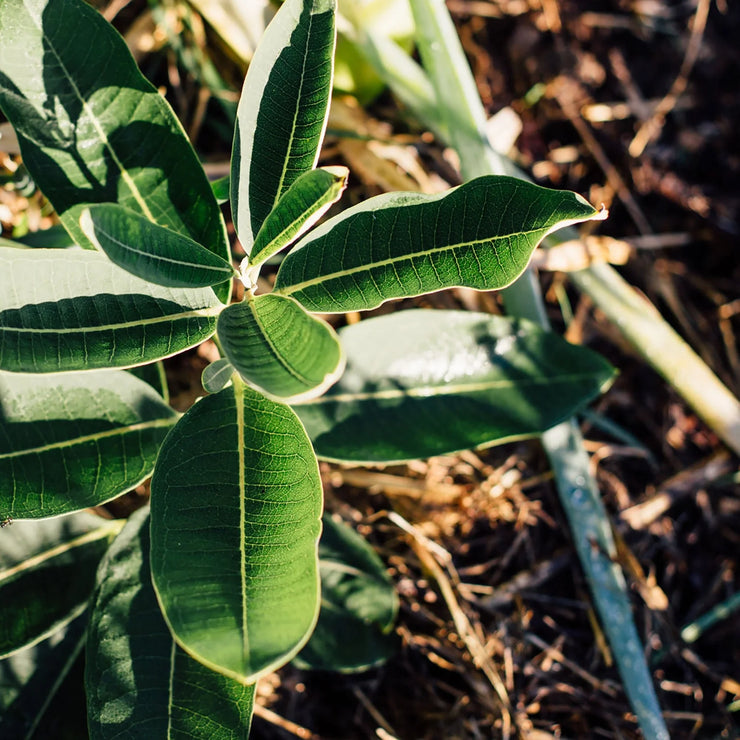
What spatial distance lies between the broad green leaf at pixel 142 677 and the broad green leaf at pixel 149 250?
401 mm

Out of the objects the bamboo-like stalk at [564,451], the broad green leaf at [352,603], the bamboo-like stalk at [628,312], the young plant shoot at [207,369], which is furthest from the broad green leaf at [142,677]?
the bamboo-like stalk at [628,312]

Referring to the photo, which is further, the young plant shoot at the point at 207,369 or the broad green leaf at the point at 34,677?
the broad green leaf at the point at 34,677

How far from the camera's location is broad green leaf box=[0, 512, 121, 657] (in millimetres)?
862

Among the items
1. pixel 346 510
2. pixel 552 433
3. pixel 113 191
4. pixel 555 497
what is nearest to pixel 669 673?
pixel 555 497

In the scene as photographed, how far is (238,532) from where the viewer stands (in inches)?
26.9

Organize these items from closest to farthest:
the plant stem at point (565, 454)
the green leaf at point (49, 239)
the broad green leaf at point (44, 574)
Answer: the broad green leaf at point (44, 574) → the green leaf at point (49, 239) → the plant stem at point (565, 454)

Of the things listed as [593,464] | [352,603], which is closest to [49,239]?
[352,603]

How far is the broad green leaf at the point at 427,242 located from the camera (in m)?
0.64

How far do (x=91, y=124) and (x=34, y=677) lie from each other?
0.76m

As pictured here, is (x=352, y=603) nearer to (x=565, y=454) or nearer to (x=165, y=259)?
(x=565, y=454)

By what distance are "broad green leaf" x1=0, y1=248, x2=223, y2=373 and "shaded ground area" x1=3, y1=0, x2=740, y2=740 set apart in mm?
543

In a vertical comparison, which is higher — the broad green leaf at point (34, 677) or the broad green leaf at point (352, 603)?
the broad green leaf at point (34, 677)

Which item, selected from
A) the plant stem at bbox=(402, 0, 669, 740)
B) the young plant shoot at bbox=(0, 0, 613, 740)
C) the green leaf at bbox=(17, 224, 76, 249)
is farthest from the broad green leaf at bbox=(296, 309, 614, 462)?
the green leaf at bbox=(17, 224, 76, 249)

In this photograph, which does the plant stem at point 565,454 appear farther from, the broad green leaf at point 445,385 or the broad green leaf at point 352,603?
the broad green leaf at point 352,603
